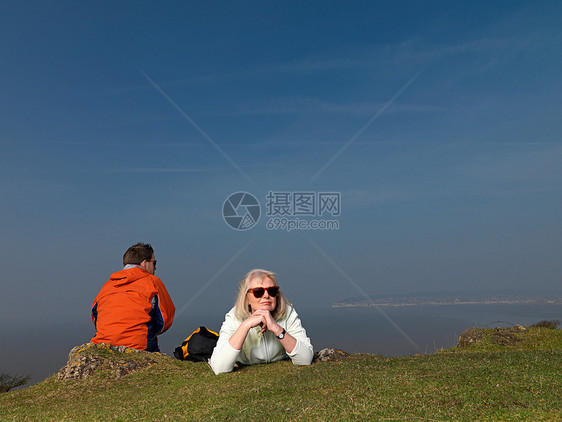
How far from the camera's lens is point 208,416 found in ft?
16.9

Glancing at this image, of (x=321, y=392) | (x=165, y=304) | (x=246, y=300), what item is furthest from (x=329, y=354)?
(x=165, y=304)

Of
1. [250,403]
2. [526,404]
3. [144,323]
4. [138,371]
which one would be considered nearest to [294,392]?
[250,403]

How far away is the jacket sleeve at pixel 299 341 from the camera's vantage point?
7496mm

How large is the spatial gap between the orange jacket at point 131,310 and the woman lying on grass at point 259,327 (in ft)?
8.52

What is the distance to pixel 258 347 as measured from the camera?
7840mm

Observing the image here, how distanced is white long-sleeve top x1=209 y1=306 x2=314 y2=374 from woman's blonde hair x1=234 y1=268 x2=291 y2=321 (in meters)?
0.13

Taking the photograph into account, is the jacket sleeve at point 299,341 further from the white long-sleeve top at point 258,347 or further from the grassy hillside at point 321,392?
the grassy hillside at point 321,392

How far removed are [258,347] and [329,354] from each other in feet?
4.80

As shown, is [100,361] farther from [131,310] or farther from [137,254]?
[137,254]

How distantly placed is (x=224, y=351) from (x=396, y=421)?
11.2ft

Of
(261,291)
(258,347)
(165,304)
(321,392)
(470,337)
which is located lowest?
(470,337)

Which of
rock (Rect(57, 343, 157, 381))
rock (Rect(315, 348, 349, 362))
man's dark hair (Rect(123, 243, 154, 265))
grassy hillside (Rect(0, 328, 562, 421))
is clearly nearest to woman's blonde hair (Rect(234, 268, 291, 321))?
grassy hillside (Rect(0, 328, 562, 421))

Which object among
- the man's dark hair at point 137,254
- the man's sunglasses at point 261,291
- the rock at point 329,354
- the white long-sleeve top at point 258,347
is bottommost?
the rock at point 329,354

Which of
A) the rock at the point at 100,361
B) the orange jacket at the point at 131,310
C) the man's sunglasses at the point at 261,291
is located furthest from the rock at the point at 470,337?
the rock at the point at 100,361
